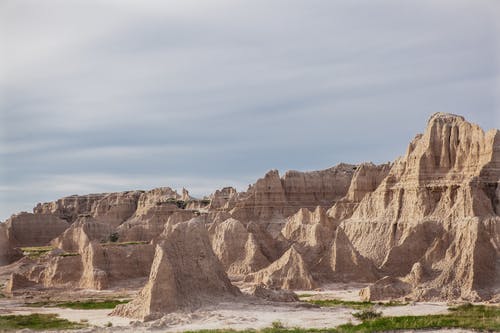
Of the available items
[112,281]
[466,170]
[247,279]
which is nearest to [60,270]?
[112,281]

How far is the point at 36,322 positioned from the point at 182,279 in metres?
9.11

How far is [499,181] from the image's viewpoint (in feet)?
236

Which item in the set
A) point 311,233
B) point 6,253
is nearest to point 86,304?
point 311,233

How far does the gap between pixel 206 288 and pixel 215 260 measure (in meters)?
2.81

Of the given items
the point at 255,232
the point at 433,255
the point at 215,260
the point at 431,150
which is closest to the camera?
the point at 215,260

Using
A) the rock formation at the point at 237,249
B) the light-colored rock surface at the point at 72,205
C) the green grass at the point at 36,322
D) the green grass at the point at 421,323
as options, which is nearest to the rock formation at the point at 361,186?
the rock formation at the point at 237,249

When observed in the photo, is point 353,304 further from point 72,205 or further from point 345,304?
point 72,205

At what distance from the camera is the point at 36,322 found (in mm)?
46781

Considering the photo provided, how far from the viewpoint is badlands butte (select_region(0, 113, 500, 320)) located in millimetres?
50031

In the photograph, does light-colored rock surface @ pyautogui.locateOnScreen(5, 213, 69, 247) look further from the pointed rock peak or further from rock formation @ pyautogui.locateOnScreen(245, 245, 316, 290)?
the pointed rock peak

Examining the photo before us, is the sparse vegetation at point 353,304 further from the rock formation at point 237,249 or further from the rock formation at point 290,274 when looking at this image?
the rock formation at point 237,249

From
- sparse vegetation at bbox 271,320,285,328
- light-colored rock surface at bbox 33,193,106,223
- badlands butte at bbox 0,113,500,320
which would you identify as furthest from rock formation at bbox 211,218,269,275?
light-colored rock surface at bbox 33,193,106,223

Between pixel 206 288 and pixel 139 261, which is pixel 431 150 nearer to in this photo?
pixel 139 261

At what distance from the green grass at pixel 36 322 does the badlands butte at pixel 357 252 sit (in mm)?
3685
